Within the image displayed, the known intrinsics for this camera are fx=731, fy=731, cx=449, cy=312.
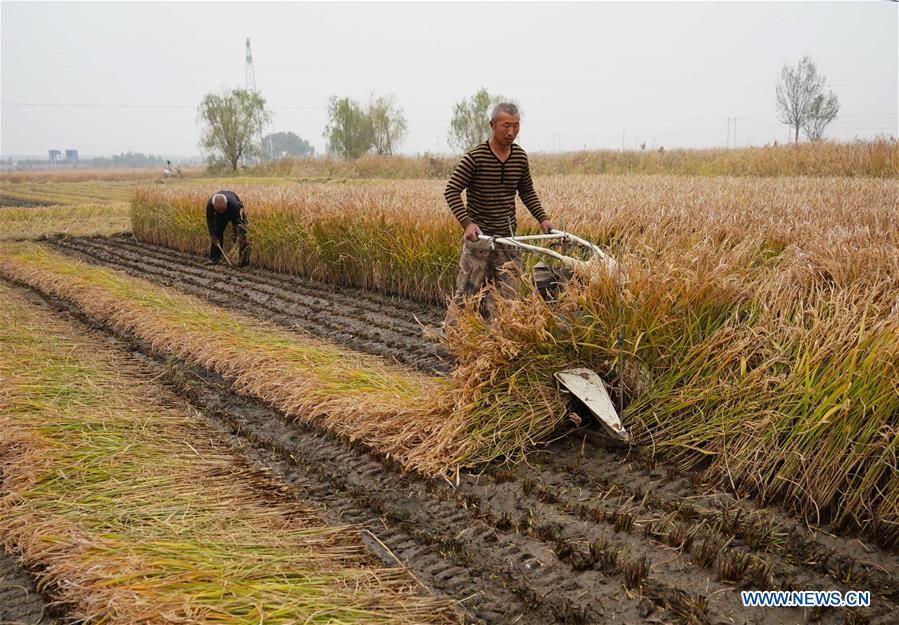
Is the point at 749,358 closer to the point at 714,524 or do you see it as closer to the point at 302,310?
the point at 714,524

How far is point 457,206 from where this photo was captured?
4809 millimetres

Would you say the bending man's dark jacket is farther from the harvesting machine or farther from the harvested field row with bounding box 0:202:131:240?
the harvesting machine

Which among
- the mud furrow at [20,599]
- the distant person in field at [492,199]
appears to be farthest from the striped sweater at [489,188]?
the mud furrow at [20,599]

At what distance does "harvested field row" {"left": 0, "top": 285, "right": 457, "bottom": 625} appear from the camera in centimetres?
257

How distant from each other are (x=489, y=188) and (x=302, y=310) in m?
3.54

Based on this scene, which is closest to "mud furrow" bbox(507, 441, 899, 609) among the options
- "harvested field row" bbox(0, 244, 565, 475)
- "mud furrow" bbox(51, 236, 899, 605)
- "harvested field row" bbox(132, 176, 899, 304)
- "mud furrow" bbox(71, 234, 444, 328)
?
"mud furrow" bbox(51, 236, 899, 605)

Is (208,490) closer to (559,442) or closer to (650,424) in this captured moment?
(559,442)

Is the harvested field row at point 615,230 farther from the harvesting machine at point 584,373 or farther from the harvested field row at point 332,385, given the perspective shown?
the harvested field row at point 332,385

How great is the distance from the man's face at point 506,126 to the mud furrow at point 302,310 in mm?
1740

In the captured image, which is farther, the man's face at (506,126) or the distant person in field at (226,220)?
the distant person in field at (226,220)

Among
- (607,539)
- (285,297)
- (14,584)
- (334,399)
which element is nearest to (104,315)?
(285,297)

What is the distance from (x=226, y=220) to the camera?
11.4 meters

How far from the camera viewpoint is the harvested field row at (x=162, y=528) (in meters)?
2.57

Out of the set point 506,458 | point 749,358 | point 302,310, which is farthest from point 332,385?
point 302,310
